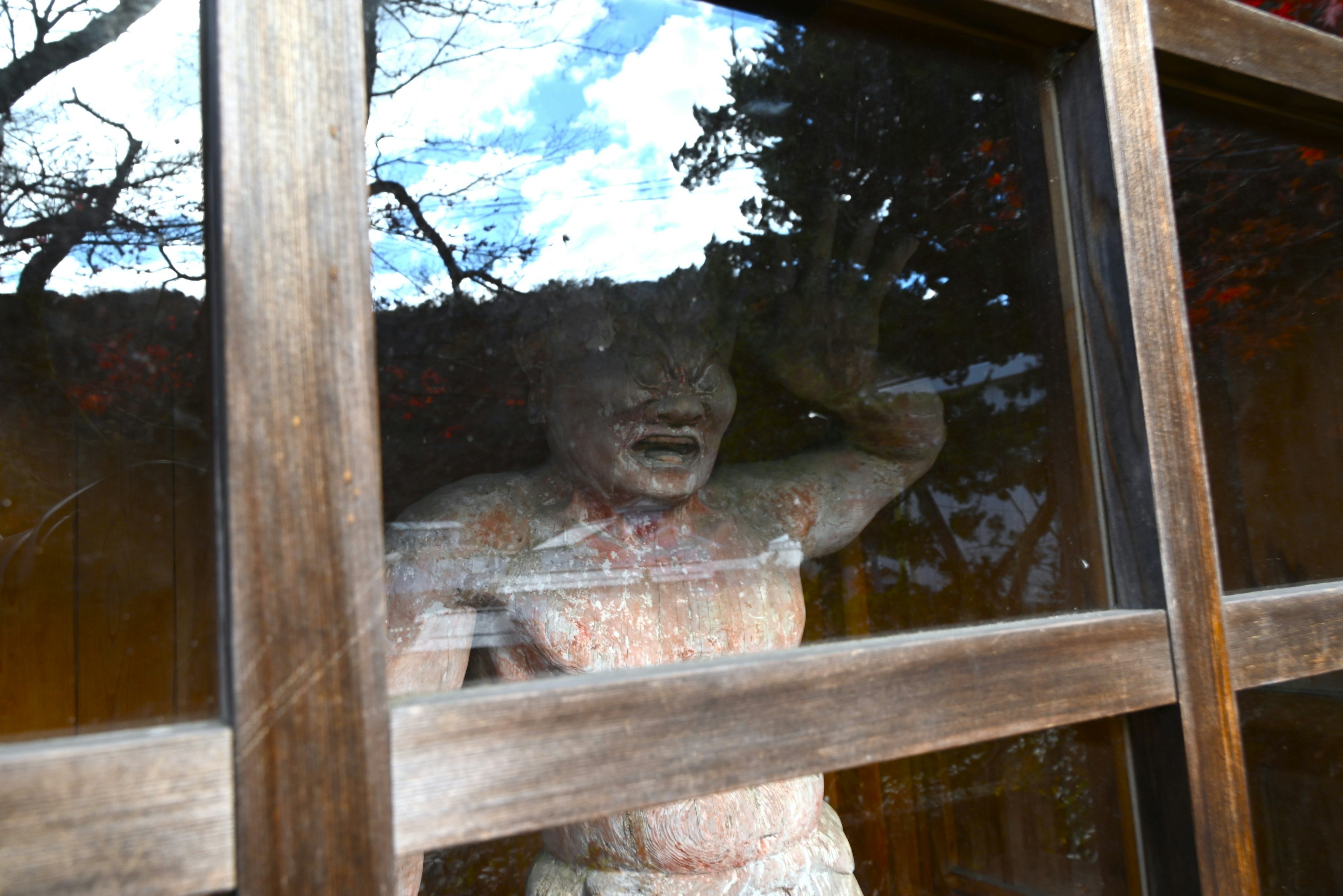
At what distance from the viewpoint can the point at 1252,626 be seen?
0.84 m

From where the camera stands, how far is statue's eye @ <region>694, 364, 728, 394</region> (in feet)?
4.65

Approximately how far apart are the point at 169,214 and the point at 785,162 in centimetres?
88

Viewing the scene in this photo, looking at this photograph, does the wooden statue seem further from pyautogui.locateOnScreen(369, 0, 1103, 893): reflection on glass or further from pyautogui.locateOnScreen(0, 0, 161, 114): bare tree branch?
pyautogui.locateOnScreen(0, 0, 161, 114): bare tree branch

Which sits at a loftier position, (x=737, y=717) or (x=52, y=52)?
(x=52, y=52)

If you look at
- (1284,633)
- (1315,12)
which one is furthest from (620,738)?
(1315,12)

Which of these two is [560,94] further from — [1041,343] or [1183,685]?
[1183,685]

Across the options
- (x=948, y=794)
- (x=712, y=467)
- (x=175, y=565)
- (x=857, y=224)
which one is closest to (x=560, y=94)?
(x=857, y=224)

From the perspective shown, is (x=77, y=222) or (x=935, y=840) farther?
(x=935, y=840)

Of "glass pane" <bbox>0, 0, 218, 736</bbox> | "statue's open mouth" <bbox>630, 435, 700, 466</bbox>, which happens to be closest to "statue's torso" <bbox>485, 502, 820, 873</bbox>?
"statue's open mouth" <bbox>630, 435, 700, 466</bbox>

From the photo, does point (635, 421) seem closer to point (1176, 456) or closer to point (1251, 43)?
point (1176, 456)

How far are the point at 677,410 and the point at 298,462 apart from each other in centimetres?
92

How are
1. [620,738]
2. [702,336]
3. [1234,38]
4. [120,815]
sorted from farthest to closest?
[702,336]
[1234,38]
[620,738]
[120,815]

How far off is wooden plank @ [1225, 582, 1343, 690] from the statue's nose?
77cm

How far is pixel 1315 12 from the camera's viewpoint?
4.57 feet
